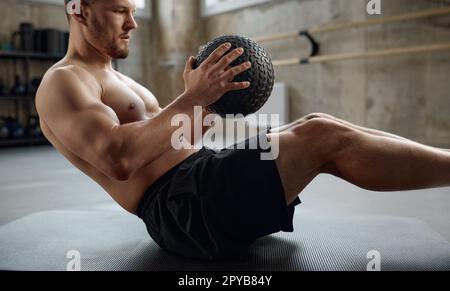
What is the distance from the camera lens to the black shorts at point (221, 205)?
3.99 feet

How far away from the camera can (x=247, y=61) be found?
4.01 ft

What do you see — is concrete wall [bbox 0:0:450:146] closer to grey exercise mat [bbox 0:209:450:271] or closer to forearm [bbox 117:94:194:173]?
grey exercise mat [bbox 0:209:450:271]

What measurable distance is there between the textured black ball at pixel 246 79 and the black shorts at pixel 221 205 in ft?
0.39

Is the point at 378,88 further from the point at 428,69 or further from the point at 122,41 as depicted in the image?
the point at 122,41

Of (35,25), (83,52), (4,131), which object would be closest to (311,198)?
(83,52)

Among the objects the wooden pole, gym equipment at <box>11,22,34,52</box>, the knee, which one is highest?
gym equipment at <box>11,22,34,52</box>

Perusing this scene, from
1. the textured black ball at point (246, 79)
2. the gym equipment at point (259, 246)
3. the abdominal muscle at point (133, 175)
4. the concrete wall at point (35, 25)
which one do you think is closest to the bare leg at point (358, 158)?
the textured black ball at point (246, 79)

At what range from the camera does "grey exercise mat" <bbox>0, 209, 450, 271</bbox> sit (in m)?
1.37

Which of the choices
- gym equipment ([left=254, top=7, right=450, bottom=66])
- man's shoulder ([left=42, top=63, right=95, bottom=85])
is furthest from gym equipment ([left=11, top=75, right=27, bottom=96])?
man's shoulder ([left=42, top=63, right=95, bottom=85])

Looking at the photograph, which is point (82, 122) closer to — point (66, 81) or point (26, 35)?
point (66, 81)

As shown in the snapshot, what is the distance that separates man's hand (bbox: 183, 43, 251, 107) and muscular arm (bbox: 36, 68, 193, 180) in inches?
1.7

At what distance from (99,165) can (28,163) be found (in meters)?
3.41


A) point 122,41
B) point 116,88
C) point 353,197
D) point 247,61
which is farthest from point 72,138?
point 353,197

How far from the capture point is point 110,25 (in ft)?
4.90
